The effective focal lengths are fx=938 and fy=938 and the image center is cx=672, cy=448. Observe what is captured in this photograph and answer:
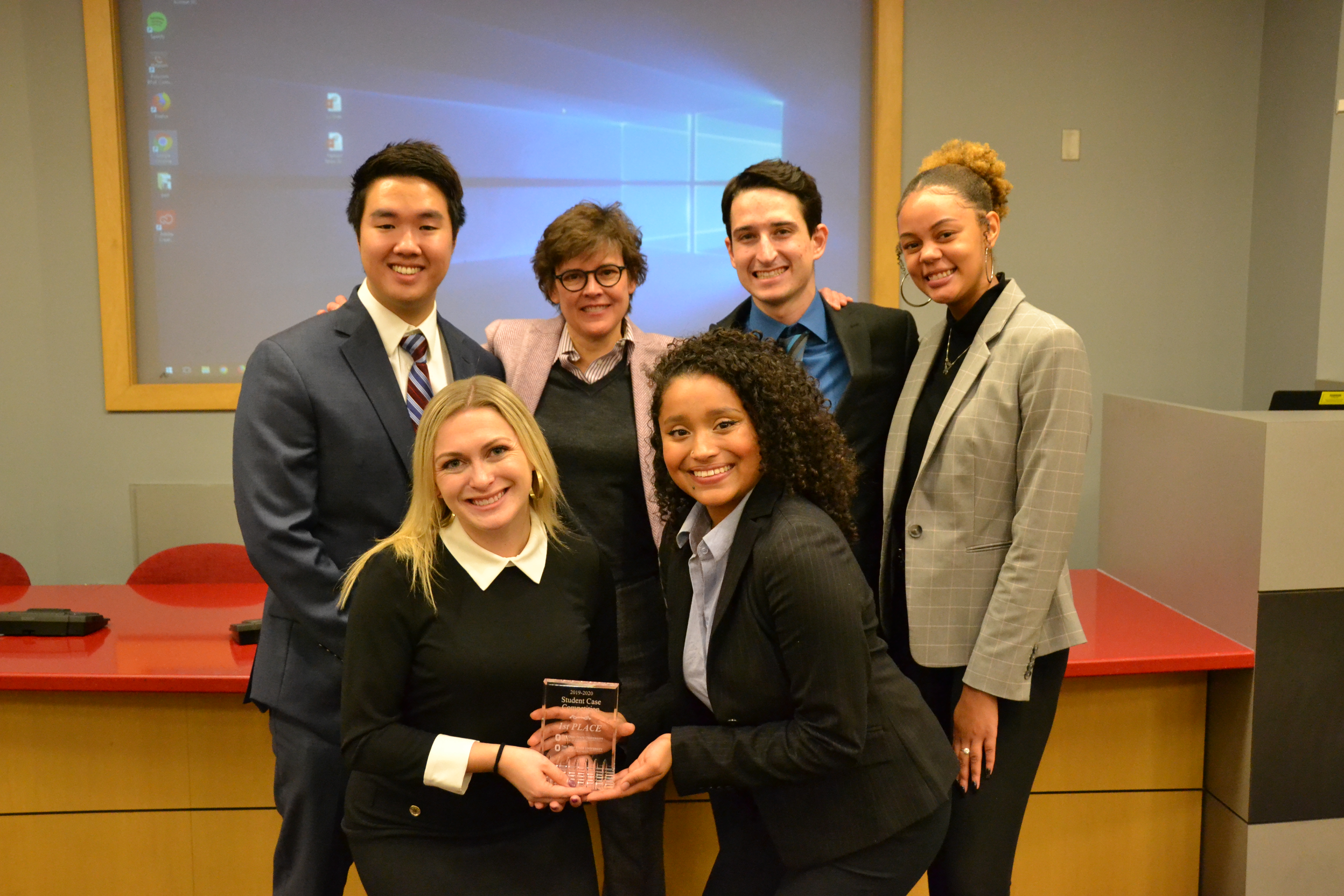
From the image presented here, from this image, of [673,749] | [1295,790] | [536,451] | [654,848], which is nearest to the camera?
[673,749]

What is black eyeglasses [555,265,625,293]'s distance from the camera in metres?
2.05

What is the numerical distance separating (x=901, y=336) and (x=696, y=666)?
1.01 meters

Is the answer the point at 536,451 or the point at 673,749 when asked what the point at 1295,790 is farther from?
the point at 536,451

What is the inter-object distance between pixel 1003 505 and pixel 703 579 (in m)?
0.64

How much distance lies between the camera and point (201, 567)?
3158mm

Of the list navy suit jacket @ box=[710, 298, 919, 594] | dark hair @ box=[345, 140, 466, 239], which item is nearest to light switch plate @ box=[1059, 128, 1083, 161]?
navy suit jacket @ box=[710, 298, 919, 594]

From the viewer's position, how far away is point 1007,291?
5.98 ft

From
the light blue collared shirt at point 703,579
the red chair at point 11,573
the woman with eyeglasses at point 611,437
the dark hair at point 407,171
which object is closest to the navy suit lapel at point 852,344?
the woman with eyeglasses at point 611,437

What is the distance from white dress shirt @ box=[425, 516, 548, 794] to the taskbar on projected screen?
2.80m

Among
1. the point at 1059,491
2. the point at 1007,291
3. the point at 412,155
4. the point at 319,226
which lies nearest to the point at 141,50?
the point at 319,226

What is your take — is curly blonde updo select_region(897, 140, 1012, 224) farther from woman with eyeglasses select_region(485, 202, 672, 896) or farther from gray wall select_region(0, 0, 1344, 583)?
gray wall select_region(0, 0, 1344, 583)

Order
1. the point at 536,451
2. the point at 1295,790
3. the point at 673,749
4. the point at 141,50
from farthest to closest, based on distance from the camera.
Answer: the point at 141,50 < the point at 1295,790 < the point at 536,451 < the point at 673,749

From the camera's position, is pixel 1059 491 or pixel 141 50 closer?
pixel 1059 491

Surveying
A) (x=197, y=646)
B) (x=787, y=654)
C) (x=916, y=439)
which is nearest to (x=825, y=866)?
(x=787, y=654)
